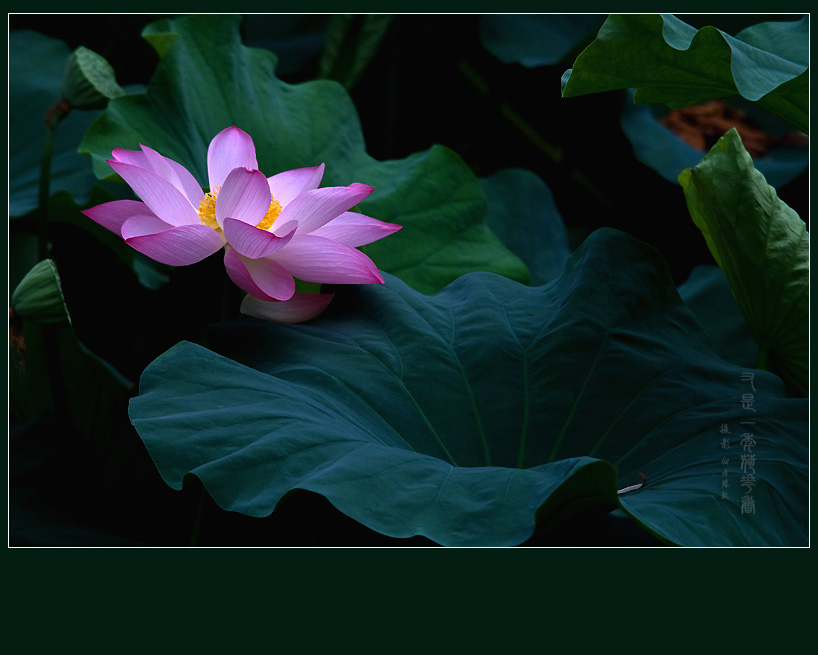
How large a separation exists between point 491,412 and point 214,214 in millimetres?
388

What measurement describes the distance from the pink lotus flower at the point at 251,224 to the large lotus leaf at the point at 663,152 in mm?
727

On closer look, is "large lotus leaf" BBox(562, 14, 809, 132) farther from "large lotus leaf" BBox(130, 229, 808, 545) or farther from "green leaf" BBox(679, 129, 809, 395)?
"large lotus leaf" BBox(130, 229, 808, 545)

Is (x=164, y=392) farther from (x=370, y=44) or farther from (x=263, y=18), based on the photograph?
(x=263, y=18)

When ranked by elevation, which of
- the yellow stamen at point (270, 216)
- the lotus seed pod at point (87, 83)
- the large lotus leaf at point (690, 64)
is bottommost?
the yellow stamen at point (270, 216)

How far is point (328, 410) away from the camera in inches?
32.1

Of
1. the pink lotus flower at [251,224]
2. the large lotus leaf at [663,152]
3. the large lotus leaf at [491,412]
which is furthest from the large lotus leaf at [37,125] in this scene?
the large lotus leaf at [663,152]

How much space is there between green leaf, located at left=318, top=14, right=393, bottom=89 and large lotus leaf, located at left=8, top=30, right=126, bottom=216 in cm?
48

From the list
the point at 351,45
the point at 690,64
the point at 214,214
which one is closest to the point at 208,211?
the point at 214,214

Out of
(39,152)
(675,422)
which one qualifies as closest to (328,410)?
(675,422)

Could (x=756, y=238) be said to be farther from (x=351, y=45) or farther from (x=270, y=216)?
(x=351, y=45)

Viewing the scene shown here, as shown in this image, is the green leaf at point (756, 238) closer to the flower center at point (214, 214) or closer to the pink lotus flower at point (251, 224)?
the pink lotus flower at point (251, 224)

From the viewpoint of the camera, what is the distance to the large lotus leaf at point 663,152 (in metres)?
1.48

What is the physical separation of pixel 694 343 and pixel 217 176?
0.63 m

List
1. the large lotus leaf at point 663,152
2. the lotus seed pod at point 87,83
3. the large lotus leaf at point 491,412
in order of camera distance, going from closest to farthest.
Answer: the large lotus leaf at point 491,412 → the lotus seed pod at point 87,83 → the large lotus leaf at point 663,152
